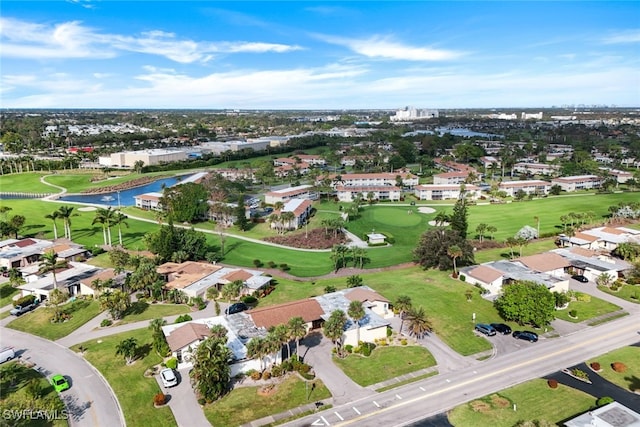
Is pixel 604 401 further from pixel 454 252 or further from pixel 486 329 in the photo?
pixel 454 252

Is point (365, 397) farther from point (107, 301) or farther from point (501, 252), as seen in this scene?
point (501, 252)

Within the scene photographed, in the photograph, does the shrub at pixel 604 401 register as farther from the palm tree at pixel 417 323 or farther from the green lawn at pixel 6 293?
the green lawn at pixel 6 293

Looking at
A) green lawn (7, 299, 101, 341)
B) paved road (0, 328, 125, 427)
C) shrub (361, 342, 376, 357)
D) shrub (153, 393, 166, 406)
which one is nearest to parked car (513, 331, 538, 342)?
shrub (361, 342, 376, 357)

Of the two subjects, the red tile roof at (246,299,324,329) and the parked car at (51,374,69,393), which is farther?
the red tile roof at (246,299,324,329)

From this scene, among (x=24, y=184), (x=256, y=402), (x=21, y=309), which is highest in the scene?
(x=24, y=184)

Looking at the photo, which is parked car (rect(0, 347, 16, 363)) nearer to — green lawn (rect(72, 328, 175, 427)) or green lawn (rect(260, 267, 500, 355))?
green lawn (rect(72, 328, 175, 427))

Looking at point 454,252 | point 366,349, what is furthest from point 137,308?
point 454,252

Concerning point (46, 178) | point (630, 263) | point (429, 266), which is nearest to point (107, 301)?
point (429, 266)
